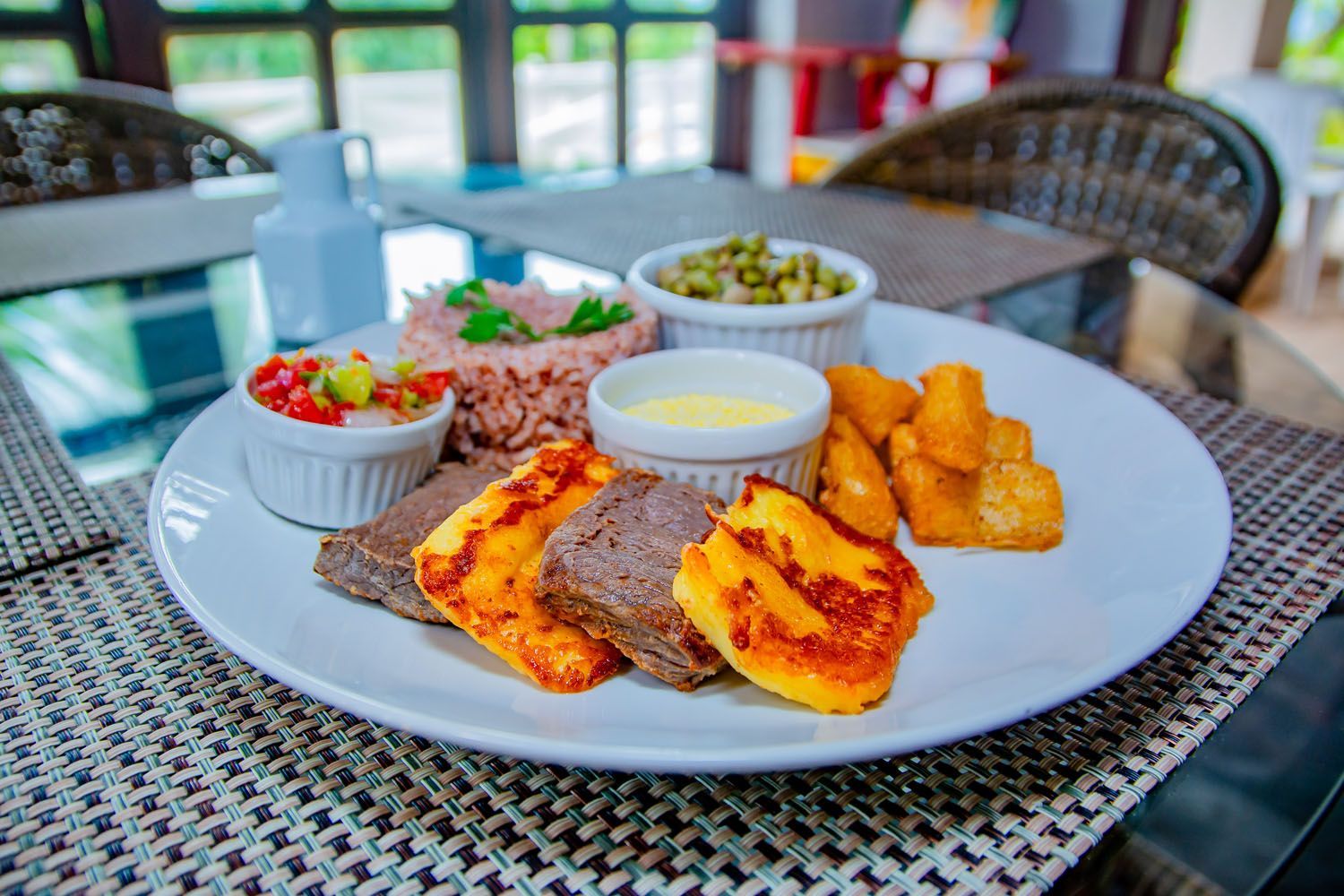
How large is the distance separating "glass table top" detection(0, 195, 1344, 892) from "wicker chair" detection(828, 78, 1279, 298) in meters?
0.41

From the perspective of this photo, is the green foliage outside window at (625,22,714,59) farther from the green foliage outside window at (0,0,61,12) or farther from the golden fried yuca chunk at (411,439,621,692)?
the golden fried yuca chunk at (411,439,621,692)

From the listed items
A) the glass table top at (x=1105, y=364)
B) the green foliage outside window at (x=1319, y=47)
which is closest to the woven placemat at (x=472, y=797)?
the glass table top at (x=1105, y=364)

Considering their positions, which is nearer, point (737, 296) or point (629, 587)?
point (629, 587)

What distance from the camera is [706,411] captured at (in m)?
1.56

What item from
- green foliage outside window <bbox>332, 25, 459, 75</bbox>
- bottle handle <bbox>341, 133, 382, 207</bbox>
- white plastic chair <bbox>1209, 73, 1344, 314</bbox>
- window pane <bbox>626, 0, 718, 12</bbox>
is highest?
window pane <bbox>626, 0, 718, 12</bbox>

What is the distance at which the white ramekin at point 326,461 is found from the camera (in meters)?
1.33

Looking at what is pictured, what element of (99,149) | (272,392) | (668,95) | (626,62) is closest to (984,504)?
(272,392)

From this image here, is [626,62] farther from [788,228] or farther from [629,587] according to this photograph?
[629,587]

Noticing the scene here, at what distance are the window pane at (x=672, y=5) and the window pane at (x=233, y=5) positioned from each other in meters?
2.51

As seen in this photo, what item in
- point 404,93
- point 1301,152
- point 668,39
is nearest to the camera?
point 404,93

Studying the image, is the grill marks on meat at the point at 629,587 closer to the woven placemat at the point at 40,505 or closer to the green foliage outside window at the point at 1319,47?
the woven placemat at the point at 40,505

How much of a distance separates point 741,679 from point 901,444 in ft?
1.86

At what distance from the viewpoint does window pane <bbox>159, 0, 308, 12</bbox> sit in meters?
5.70

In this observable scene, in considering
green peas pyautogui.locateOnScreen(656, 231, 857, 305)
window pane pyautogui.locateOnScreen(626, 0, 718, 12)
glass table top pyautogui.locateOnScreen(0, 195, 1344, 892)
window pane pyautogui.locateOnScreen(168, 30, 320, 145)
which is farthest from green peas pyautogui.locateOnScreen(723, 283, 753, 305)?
window pane pyautogui.locateOnScreen(626, 0, 718, 12)
